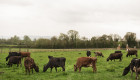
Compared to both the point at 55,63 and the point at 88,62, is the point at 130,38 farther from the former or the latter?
the point at 55,63

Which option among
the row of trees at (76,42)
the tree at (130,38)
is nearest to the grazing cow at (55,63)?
the row of trees at (76,42)

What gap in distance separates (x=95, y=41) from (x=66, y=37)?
20358 mm

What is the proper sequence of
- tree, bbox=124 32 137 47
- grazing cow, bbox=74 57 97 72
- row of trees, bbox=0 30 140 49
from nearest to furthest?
grazing cow, bbox=74 57 97 72
row of trees, bbox=0 30 140 49
tree, bbox=124 32 137 47

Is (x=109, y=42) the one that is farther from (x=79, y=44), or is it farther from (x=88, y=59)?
(x=88, y=59)

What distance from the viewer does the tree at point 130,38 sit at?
9669cm

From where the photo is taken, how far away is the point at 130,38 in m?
99.2

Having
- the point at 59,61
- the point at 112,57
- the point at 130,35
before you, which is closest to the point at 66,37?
the point at 130,35

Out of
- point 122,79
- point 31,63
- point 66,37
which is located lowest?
point 122,79

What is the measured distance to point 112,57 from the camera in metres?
25.7

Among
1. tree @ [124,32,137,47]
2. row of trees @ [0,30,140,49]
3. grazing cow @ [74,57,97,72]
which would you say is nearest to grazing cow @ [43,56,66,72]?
grazing cow @ [74,57,97,72]

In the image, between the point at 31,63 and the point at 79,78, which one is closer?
the point at 79,78

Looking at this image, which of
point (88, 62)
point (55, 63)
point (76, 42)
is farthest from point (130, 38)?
point (55, 63)

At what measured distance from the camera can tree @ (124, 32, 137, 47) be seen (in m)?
96.7

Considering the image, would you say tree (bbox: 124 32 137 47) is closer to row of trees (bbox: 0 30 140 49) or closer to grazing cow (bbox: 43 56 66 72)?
row of trees (bbox: 0 30 140 49)
